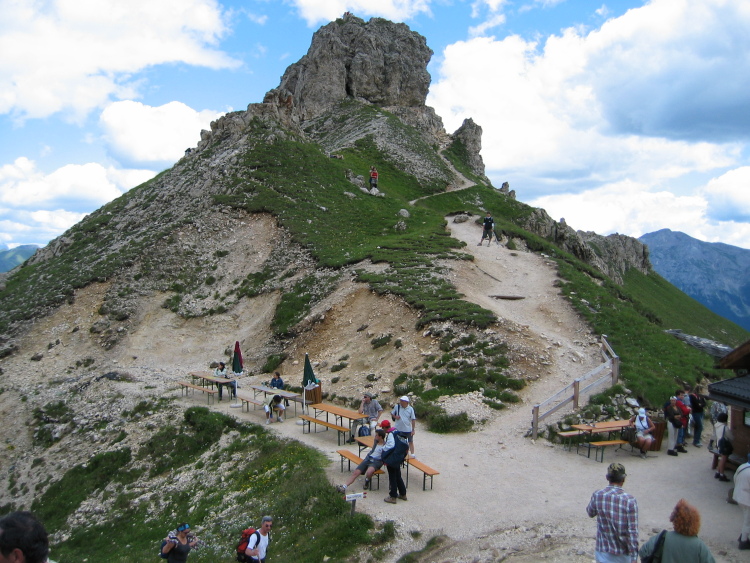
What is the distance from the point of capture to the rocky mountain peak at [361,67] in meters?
103

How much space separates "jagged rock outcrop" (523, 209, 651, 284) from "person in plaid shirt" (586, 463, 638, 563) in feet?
189

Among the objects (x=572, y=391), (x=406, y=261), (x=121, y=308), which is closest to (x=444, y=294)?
(x=406, y=261)

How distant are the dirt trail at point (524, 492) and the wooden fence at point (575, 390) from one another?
2.31 ft

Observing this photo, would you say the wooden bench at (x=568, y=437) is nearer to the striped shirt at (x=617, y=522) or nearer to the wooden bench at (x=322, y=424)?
the wooden bench at (x=322, y=424)

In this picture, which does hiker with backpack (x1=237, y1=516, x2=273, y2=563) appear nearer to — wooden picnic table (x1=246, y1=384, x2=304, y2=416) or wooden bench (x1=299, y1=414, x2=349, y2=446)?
wooden bench (x1=299, y1=414, x2=349, y2=446)

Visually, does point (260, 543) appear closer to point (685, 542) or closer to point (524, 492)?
point (524, 492)

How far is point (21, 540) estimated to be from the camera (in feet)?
17.9

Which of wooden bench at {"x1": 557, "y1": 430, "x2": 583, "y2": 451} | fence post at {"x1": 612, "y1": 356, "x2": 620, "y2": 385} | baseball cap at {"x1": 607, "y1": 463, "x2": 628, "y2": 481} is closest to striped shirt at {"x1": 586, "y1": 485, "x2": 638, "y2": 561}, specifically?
baseball cap at {"x1": 607, "y1": 463, "x2": 628, "y2": 481}

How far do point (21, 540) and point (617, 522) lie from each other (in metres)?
8.49

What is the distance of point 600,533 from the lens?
8.47m

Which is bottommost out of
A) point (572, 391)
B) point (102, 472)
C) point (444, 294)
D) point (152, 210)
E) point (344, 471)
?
point (102, 472)

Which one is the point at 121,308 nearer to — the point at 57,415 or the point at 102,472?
the point at 57,415

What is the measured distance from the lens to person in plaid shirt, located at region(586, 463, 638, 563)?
26.7 ft

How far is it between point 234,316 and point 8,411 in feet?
49.2
